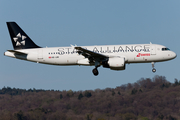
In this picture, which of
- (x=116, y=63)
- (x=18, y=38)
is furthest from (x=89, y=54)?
(x=18, y=38)

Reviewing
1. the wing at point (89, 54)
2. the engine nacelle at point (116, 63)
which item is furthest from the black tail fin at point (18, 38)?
the engine nacelle at point (116, 63)

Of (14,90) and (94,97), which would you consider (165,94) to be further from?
(14,90)

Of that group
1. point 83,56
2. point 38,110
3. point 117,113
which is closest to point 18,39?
point 83,56

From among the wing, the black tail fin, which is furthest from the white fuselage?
the black tail fin

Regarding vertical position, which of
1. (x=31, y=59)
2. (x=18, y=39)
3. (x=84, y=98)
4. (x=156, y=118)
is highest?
(x=18, y=39)

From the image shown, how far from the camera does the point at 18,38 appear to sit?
49.9m

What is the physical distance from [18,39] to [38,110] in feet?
163

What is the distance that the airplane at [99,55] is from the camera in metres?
44.2

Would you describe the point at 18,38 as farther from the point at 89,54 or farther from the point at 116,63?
the point at 116,63

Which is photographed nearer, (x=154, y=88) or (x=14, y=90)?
(x=154, y=88)

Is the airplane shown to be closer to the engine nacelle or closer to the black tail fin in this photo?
the engine nacelle

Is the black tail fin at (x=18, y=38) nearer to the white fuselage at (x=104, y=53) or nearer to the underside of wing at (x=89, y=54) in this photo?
the white fuselage at (x=104, y=53)

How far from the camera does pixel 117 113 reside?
10806cm

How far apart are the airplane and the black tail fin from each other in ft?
2.59
